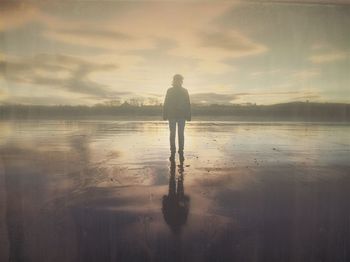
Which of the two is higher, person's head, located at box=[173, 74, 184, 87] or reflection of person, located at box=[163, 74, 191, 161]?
person's head, located at box=[173, 74, 184, 87]

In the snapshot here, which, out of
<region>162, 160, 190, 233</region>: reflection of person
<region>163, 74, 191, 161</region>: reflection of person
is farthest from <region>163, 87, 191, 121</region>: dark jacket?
<region>162, 160, 190, 233</region>: reflection of person

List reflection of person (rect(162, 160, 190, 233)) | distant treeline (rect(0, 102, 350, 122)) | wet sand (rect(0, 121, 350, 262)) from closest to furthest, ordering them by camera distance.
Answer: wet sand (rect(0, 121, 350, 262)) → reflection of person (rect(162, 160, 190, 233)) → distant treeline (rect(0, 102, 350, 122))

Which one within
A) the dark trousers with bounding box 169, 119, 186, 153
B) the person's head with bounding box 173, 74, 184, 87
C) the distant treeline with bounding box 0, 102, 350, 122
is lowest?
the dark trousers with bounding box 169, 119, 186, 153

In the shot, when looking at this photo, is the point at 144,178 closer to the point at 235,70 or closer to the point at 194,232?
the point at 194,232

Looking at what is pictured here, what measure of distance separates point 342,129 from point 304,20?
188 cm

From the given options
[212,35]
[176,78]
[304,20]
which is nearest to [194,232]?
[176,78]

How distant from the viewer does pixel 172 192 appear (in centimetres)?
394

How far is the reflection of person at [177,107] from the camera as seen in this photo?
14.0 feet

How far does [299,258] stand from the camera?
3.28 metres

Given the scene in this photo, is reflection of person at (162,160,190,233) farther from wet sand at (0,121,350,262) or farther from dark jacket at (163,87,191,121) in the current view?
dark jacket at (163,87,191,121)

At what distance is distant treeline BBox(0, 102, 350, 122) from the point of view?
4238 mm

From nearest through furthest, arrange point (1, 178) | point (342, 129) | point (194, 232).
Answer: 1. point (194, 232)
2. point (1, 178)
3. point (342, 129)

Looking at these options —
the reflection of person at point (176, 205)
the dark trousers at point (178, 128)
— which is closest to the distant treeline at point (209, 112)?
the dark trousers at point (178, 128)

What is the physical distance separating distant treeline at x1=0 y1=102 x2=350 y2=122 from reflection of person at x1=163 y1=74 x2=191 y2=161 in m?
0.10
